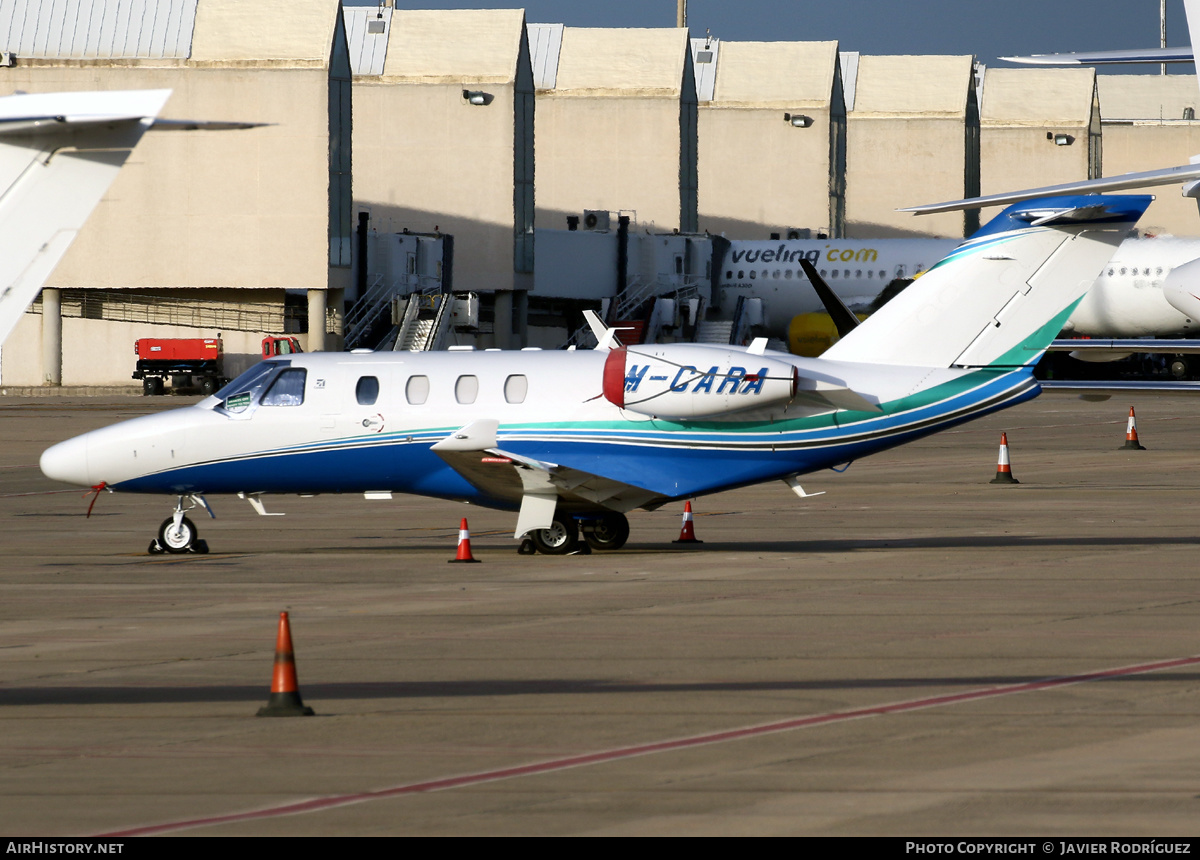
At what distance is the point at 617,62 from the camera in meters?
89.9

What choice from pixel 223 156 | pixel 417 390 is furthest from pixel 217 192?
pixel 417 390

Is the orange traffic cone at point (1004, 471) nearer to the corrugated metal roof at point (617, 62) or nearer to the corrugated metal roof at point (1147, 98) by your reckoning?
the corrugated metal roof at point (617, 62)

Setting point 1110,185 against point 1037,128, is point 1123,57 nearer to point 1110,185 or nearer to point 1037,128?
point 1110,185

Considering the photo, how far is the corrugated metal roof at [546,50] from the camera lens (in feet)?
294

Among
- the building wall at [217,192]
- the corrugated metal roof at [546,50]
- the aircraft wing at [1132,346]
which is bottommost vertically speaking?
the aircraft wing at [1132,346]

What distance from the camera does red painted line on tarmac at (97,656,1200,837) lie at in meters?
9.35

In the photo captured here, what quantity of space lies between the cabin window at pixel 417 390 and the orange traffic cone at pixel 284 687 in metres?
10.2

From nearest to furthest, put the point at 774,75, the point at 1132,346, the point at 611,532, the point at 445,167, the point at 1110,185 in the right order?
the point at 1110,185 < the point at 611,532 < the point at 1132,346 < the point at 445,167 < the point at 774,75

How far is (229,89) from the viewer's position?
6825cm

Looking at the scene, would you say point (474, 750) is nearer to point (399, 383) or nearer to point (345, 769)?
point (345, 769)

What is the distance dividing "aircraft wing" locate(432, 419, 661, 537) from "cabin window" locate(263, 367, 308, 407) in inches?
80.0

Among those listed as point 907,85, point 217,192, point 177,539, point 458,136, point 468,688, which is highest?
point 907,85

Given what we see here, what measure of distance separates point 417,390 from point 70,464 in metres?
4.47

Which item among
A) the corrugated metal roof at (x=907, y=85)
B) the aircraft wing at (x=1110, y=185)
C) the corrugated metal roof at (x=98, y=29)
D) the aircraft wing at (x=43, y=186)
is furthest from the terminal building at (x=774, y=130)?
the aircraft wing at (x=43, y=186)
